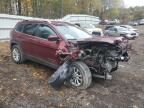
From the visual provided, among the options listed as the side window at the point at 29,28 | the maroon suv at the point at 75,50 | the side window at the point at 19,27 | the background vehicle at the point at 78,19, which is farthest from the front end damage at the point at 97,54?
the background vehicle at the point at 78,19

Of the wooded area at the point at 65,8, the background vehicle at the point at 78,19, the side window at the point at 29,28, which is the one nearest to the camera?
the side window at the point at 29,28

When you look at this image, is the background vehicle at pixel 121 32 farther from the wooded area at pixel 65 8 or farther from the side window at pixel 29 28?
the side window at pixel 29 28

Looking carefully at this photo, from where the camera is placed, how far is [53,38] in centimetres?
734

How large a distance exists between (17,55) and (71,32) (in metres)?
2.43

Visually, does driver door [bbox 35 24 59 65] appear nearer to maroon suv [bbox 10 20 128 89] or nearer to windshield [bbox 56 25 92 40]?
maroon suv [bbox 10 20 128 89]

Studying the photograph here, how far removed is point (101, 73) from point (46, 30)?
7.45 feet

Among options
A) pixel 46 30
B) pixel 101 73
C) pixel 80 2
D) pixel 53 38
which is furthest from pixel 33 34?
pixel 80 2

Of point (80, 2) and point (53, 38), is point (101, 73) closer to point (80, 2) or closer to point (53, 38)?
point (53, 38)

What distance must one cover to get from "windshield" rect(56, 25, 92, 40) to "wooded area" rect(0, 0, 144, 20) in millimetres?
20665

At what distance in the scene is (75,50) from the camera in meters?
7.12

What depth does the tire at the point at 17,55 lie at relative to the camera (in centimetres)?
911

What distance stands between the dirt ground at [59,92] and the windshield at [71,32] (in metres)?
1.39

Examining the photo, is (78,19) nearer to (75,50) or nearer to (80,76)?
(75,50)

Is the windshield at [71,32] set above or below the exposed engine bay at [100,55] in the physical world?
above
